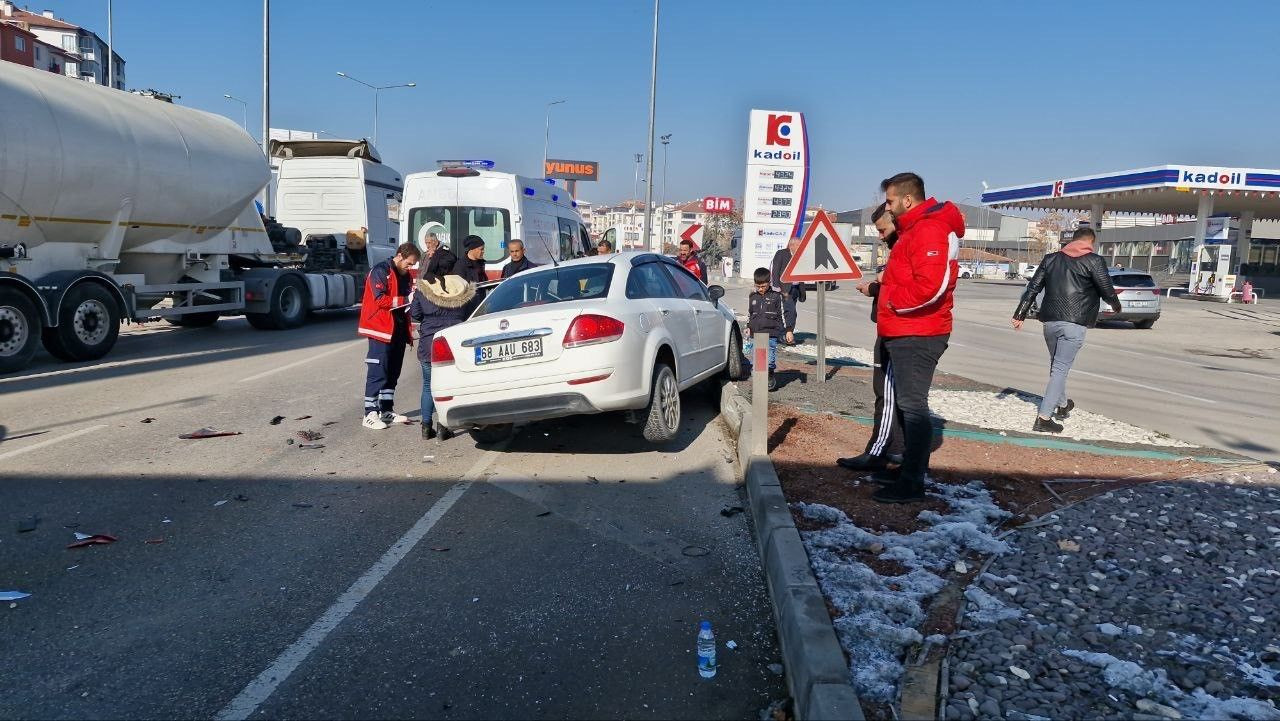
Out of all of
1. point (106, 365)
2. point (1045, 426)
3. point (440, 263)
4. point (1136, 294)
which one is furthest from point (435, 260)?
point (1136, 294)

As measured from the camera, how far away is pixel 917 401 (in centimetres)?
538

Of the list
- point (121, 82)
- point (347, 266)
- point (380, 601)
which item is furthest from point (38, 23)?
point (380, 601)

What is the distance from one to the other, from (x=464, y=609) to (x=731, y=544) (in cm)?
167

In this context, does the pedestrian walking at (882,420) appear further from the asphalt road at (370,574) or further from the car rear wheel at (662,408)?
the car rear wheel at (662,408)

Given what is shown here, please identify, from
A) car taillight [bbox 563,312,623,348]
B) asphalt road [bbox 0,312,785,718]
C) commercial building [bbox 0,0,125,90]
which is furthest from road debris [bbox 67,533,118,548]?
commercial building [bbox 0,0,125,90]

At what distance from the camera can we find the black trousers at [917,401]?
17.6ft

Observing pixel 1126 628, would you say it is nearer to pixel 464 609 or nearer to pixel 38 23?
pixel 464 609

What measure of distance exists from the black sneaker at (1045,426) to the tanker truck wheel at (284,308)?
534 inches

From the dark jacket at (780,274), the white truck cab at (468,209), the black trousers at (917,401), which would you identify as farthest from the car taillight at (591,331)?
the white truck cab at (468,209)

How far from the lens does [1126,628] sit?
354 cm

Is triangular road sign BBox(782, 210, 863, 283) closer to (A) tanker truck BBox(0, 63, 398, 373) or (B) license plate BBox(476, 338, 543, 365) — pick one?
(B) license plate BBox(476, 338, 543, 365)

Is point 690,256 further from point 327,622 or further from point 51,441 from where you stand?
point 327,622

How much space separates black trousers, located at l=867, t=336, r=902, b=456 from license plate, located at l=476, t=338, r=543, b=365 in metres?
2.50

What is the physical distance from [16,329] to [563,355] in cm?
853
